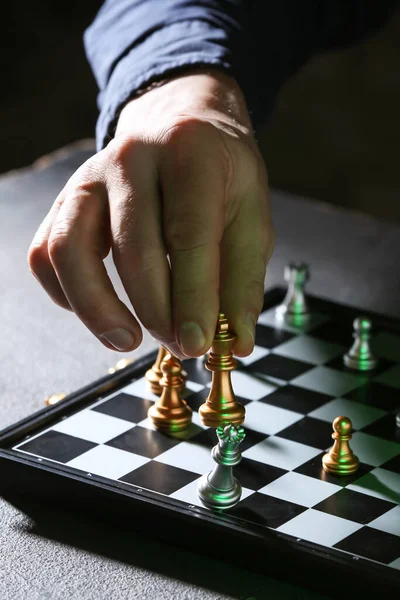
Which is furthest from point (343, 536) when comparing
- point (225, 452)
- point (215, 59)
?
point (215, 59)

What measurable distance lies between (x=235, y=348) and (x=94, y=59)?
676mm

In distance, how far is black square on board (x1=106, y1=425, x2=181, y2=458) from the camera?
1.01 metres

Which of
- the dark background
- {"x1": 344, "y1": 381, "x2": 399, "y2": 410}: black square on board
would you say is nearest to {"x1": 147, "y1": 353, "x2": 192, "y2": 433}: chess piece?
{"x1": 344, "y1": 381, "x2": 399, "y2": 410}: black square on board

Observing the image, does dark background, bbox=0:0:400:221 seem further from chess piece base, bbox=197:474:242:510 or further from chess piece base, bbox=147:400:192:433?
chess piece base, bbox=197:474:242:510

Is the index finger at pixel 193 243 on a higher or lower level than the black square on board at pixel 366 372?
higher

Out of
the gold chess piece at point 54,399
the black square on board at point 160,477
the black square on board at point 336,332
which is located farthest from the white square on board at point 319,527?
the black square on board at point 336,332

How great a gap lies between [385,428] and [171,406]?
9.3 inches

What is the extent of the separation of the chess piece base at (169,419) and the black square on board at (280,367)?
0.60 feet

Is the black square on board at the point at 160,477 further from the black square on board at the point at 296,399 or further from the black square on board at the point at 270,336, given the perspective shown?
the black square on board at the point at 270,336

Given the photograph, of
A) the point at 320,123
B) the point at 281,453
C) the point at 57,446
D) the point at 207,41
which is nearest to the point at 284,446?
the point at 281,453

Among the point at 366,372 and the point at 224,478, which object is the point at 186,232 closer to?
the point at 224,478

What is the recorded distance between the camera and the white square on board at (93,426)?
3.39 feet

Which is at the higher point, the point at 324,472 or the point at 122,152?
the point at 122,152

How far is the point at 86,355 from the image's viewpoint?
1325 mm
